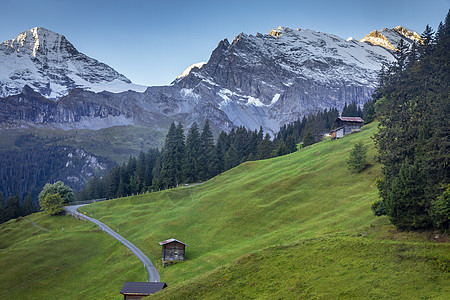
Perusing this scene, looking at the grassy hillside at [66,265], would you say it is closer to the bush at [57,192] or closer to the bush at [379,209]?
the bush at [57,192]

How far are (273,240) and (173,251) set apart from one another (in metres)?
18.7

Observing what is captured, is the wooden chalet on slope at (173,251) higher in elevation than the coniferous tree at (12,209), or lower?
lower

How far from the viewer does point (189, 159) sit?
112m

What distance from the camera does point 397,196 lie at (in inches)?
1303

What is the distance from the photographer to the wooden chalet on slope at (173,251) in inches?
2093

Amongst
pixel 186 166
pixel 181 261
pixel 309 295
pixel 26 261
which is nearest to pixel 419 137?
pixel 309 295

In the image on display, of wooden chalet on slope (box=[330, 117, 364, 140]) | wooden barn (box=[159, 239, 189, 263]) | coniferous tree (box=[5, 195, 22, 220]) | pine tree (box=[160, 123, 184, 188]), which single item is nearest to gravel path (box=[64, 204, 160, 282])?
wooden barn (box=[159, 239, 189, 263])

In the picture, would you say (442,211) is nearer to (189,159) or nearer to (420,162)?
(420,162)

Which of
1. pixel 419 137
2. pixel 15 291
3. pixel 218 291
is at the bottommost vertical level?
pixel 15 291

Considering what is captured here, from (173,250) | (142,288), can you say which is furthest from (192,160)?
(142,288)

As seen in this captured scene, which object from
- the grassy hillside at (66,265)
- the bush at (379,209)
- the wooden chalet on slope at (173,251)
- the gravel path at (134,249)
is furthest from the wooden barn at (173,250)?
the bush at (379,209)

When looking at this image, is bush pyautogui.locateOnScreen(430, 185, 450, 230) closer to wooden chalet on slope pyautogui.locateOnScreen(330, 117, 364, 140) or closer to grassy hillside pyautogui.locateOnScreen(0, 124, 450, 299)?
grassy hillside pyautogui.locateOnScreen(0, 124, 450, 299)

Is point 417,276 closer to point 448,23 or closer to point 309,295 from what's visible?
point 309,295

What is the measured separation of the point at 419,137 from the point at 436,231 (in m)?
12.0
